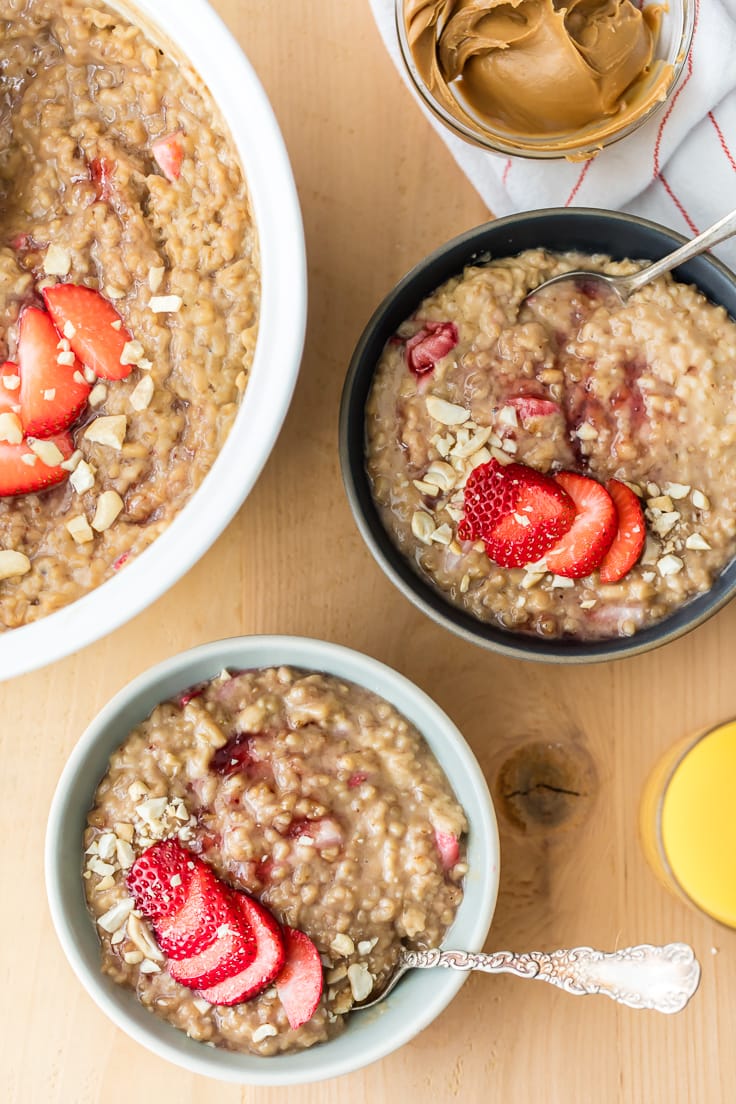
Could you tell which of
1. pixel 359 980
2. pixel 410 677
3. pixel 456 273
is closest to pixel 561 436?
pixel 456 273

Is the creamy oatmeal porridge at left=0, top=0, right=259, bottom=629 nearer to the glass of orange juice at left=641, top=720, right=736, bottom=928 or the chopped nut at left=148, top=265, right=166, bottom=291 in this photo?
the chopped nut at left=148, top=265, right=166, bottom=291

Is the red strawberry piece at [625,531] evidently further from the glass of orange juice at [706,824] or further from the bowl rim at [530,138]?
the bowl rim at [530,138]

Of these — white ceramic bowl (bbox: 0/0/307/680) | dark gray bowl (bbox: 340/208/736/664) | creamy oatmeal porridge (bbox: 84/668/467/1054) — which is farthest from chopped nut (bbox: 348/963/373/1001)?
white ceramic bowl (bbox: 0/0/307/680)

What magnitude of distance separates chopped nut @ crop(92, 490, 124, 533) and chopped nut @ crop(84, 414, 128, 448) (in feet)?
0.20

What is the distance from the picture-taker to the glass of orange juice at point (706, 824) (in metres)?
1.46

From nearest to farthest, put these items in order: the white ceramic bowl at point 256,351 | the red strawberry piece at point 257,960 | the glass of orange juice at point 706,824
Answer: the white ceramic bowl at point 256,351
the red strawberry piece at point 257,960
the glass of orange juice at point 706,824

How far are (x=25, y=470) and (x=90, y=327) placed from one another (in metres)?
0.19

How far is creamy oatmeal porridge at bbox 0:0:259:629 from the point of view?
4.11ft

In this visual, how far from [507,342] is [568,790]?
0.64 metres

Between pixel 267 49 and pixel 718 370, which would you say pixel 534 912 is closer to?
pixel 718 370

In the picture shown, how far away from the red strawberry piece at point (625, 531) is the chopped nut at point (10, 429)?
74 centimetres

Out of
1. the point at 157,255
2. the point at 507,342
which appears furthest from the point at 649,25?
the point at 157,255

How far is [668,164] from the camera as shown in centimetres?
147

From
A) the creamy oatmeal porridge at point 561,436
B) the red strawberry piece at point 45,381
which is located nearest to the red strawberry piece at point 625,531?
the creamy oatmeal porridge at point 561,436
